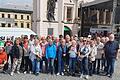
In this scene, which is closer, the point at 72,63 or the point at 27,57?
the point at 72,63

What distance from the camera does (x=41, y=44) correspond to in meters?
11.6

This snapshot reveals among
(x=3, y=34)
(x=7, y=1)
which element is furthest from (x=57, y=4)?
(x=7, y=1)

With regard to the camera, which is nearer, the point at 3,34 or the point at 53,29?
the point at 3,34

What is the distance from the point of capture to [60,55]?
37.4 feet

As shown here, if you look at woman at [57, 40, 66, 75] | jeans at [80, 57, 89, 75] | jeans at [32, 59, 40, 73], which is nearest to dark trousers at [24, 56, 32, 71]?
jeans at [32, 59, 40, 73]

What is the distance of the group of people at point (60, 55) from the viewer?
36.7 ft

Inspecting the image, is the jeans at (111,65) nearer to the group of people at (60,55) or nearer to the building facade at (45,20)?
the group of people at (60,55)

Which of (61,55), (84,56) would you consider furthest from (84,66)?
(61,55)

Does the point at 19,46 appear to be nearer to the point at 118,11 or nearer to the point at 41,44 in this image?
the point at 41,44

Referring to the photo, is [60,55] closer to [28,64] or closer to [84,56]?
[84,56]

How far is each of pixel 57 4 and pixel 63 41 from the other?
3529 cm

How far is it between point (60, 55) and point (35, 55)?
105cm

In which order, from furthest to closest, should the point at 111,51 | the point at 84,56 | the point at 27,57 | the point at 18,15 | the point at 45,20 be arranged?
1. the point at 18,15
2. the point at 45,20
3. the point at 27,57
4. the point at 111,51
5. the point at 84,56

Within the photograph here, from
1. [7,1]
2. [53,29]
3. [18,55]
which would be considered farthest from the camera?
[7,1]
